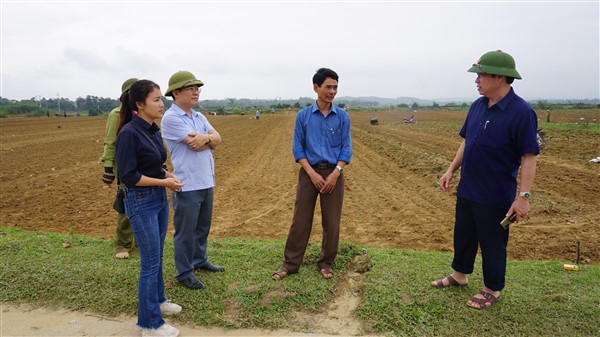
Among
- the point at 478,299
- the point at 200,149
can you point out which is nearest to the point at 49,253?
the point at 200,149

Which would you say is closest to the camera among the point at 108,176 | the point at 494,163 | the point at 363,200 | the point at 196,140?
the point at 494,163

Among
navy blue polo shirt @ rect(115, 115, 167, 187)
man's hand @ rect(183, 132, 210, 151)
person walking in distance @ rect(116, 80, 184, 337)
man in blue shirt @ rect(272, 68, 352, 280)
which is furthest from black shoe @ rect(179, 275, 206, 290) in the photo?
man's hand @ rect(183, 132, 210, 151)

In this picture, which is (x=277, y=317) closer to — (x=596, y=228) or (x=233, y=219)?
(x=233, y=219)

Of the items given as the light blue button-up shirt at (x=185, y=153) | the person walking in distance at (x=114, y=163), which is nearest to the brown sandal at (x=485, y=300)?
the light blue button-up shirt at (x=185, y=153)

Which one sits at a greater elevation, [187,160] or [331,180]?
[187,160]

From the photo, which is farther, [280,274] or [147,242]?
[280,274]

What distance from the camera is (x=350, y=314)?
321cm

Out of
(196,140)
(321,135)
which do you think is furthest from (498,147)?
(196,140)

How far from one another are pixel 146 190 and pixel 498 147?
2740mm

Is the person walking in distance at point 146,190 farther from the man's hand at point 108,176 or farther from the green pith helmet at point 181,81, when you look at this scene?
the man's hand at point 108,176

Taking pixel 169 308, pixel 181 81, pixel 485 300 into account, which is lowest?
pixel 169 308

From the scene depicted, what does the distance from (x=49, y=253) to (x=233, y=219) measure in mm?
3390

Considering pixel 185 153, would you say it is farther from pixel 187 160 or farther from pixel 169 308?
pixel 169 308

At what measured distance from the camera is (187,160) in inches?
135
